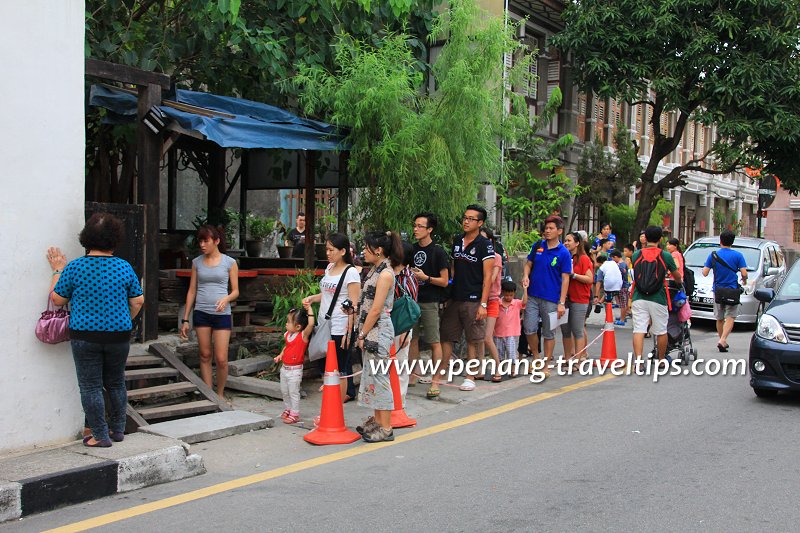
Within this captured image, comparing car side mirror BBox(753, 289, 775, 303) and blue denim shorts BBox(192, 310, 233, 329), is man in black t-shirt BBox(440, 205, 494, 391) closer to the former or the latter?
blue denim shorts BBox(192, 310, 233, 329)

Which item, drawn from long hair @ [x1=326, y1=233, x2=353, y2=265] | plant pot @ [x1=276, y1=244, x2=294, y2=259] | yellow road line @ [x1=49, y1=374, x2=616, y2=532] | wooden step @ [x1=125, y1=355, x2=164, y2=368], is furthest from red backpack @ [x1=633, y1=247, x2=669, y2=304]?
plant pot @ [x1=276, y1=244, x2=294, y2=259]

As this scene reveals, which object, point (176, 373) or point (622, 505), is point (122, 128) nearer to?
point (176, 373)

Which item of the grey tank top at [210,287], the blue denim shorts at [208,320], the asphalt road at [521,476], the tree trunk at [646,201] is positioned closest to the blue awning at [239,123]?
the grey tank top at [210,287]

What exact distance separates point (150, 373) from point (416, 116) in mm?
4501

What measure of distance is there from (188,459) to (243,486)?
21.1 inches

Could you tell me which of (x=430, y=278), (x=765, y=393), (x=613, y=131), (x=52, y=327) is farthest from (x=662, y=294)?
(x=613, y=131)

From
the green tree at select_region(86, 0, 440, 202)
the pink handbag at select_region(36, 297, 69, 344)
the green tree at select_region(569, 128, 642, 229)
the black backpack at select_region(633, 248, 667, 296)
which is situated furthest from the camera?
the green tree at select_region(569, 128, 642, 229)

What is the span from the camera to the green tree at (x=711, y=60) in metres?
18.2

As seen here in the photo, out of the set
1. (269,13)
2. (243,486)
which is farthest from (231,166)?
(243,486)

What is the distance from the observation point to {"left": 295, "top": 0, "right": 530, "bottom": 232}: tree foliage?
30.9ft

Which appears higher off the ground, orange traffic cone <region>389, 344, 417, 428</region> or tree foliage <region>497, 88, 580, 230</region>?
tree foliage <region>497, 88, 580, 230</region>

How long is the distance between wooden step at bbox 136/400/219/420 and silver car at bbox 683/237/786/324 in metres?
10.8

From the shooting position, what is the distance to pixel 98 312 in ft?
18.6

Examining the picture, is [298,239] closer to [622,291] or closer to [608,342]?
[622,291]
